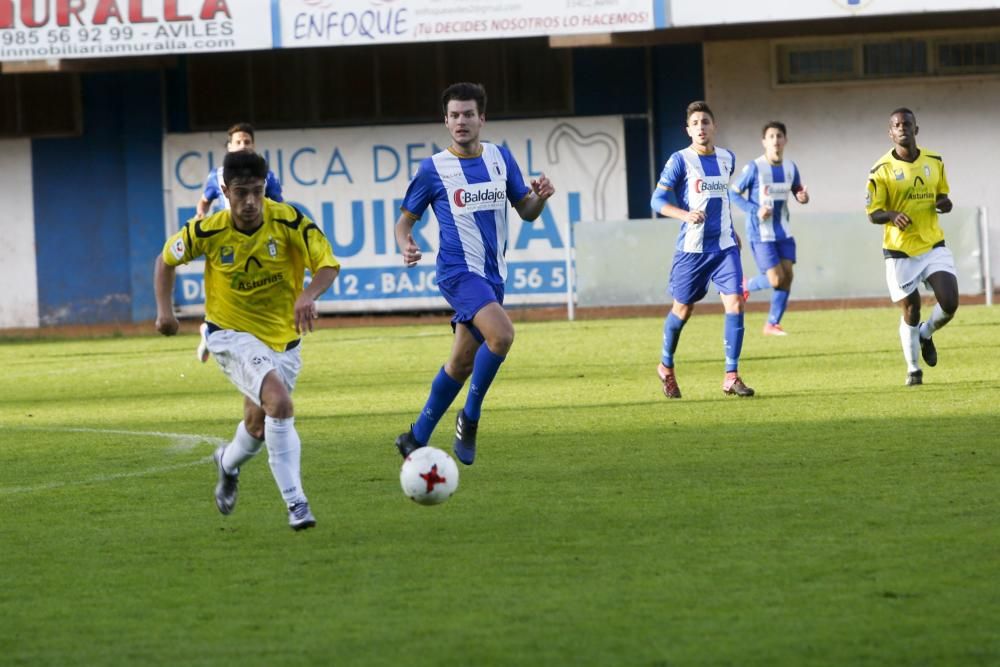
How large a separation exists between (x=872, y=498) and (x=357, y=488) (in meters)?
2.52

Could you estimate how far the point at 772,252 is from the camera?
18.9m

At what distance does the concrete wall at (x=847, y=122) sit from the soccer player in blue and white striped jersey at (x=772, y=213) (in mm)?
5484

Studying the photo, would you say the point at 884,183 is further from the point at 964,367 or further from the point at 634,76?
the point at 634,76

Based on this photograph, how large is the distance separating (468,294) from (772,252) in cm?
1028

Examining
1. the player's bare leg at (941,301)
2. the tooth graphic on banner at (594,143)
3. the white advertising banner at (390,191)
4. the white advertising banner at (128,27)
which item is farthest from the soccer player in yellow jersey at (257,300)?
the tooth graphic on banner at (594,143)

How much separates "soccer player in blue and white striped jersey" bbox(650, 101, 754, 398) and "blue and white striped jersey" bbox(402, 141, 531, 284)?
3322 millimetres

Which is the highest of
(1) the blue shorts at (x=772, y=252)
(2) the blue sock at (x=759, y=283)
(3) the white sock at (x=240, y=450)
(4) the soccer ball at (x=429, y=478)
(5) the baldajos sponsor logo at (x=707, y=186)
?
(5) the baldajos sponsor logo at (x=707, y=186)

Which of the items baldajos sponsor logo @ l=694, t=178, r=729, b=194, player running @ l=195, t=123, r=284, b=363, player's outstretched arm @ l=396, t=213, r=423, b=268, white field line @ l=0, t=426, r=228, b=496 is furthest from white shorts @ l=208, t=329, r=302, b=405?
baldajos sponsor logo @ l=694, t=178, r=729, b=194

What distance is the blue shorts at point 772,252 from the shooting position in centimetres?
1892

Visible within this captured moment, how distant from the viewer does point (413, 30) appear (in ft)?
75.9

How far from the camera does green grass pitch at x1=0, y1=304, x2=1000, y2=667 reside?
5.28 m

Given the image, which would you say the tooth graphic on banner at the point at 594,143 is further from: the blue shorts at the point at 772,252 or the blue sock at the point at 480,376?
the blue sock at the point at 480,376

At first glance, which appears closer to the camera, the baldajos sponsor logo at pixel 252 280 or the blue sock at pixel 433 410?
the baldajos sponsor logo at pixel 252 280

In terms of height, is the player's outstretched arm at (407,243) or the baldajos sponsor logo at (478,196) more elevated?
the baldajos sponsor logo at (478,196)
